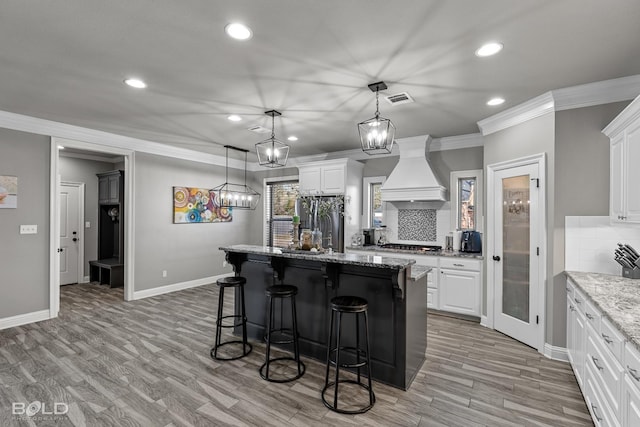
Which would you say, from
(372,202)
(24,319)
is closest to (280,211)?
(372,202)

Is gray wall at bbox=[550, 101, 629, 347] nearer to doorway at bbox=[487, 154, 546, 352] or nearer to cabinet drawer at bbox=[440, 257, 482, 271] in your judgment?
doorway at bbox=[487, 154, 546, 352]

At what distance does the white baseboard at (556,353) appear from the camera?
10.3ft

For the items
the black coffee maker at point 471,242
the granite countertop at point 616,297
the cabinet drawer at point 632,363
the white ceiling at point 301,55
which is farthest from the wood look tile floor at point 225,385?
the white ceiling at point 301,55

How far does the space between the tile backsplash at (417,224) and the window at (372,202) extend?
1.45ft

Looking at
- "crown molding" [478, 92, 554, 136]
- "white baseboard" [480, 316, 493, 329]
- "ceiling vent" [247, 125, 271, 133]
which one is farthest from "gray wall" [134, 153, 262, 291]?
"crown molding" [478, 92, 554, 136]

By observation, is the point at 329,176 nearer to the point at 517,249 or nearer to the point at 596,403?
the point at 517,249

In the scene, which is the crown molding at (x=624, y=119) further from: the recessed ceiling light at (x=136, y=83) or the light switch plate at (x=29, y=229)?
the light switch plate at (x=29, y=229)

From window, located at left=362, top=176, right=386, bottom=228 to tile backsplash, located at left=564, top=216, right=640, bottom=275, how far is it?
2.99m

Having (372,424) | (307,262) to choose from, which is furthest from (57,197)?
(372,424)

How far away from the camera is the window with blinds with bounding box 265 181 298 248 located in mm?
7004

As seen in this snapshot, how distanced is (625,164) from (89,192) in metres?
8.57

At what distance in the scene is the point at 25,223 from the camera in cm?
416

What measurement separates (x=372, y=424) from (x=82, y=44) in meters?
3.48

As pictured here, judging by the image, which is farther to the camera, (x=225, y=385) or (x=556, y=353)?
(x=556, y=353)
